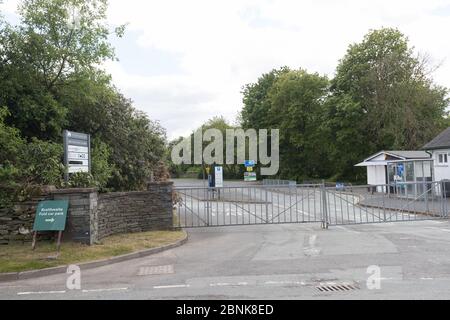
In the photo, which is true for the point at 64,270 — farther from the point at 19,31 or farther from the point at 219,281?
the point at 19,31

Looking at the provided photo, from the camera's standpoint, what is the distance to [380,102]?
47625 millimetres

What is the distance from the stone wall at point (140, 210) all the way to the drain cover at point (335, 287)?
7804 mm

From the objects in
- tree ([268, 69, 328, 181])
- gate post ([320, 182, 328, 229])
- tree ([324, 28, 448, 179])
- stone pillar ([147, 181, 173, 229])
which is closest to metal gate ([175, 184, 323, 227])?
gate post ([320, 182, 328, 229])

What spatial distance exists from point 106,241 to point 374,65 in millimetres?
42442

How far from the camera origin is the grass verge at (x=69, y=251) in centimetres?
987

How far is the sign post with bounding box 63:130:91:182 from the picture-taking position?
12.4 m

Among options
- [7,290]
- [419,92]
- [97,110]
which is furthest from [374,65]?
[7,290]

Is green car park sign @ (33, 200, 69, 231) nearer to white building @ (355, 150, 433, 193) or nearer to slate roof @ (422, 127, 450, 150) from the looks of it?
white building @ (355, 150, 433, 193)

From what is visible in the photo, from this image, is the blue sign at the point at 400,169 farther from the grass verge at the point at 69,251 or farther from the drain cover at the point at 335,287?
the drain cover at the point at 335,287

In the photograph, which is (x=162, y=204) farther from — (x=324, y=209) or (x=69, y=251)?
(x=324, y=209)

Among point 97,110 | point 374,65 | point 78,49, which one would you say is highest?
point 374,65

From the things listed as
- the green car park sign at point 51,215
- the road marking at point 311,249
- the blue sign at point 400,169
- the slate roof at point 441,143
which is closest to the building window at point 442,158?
the slate roof at point 441,143

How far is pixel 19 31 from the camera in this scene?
48.0ft

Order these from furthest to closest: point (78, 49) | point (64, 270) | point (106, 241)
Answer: point (78, 49) < point (106, 241) < point (64, 270)
